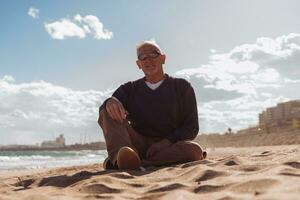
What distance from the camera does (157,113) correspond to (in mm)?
4672

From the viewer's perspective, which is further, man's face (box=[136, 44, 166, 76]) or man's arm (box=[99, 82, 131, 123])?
man's face (box=[136, 44, 166, 76])

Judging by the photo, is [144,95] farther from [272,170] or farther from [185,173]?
Result: [272,170]

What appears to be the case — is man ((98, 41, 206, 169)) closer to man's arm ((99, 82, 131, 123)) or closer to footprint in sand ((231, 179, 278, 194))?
man's arm ((99, 82, 131, 123))

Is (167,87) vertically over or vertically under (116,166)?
over

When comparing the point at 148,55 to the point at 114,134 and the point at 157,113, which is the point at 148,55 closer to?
the point at 157,113

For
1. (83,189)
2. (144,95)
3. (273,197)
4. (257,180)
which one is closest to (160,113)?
(144,95)

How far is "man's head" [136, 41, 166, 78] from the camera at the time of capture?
15.3 feet

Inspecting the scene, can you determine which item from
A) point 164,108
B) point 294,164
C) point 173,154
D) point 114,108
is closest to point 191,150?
point 173,154

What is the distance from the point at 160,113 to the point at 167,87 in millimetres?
276

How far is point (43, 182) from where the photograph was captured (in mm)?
3809

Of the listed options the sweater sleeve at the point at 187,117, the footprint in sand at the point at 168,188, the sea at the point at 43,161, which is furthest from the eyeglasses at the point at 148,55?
the sea at the point at 43,161

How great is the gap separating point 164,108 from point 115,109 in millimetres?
652

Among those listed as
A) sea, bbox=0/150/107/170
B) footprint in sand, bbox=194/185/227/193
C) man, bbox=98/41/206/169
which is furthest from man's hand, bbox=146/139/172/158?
sea, bbox=0/150/107/170

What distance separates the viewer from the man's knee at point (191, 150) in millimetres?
4445
